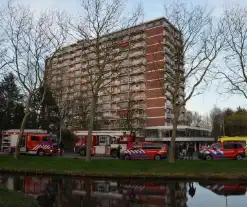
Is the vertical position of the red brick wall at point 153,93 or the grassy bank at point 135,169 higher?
the red brick wall at point 153,93

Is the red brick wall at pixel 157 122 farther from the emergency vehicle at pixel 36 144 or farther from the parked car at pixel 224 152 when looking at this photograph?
the parked car at pixel 224 152

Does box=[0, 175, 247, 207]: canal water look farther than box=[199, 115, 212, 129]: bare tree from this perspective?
No

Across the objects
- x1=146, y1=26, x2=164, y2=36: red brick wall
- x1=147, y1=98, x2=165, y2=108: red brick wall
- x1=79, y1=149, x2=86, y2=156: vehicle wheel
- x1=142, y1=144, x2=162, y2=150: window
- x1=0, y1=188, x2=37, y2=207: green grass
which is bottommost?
x1=79, y1=149, x2=86, y2=156: vehicle wheel

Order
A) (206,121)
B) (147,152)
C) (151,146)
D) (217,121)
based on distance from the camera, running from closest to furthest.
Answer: (147,152)
(151,146)
(217,121)
(206,121)

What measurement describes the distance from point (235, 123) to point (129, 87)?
30851 millimetres

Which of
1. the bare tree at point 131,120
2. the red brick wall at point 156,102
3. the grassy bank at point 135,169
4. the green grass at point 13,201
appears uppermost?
the red brick wall at point 156,102

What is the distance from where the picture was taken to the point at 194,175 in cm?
1834

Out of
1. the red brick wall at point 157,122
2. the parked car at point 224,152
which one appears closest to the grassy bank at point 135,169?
the parked car at point 224,152

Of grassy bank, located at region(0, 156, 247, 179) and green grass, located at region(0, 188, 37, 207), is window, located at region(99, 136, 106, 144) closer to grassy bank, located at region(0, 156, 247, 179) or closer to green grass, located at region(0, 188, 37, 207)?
grassy bank, located at region(0, 156, 247, 179)

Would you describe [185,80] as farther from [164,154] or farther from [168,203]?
[168,203]

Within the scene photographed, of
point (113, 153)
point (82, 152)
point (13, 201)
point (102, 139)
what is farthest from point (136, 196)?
point (82, 152)

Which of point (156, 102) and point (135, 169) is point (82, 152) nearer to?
point (135, 169)

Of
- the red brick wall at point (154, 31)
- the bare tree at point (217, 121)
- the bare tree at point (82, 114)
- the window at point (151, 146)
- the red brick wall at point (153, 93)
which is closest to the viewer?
the window at point (151, 146)

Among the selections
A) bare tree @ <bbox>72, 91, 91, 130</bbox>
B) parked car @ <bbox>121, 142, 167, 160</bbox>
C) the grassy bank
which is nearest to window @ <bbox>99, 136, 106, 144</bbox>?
parked car @ <bbox>121, 142, 167, 160</bbox>
